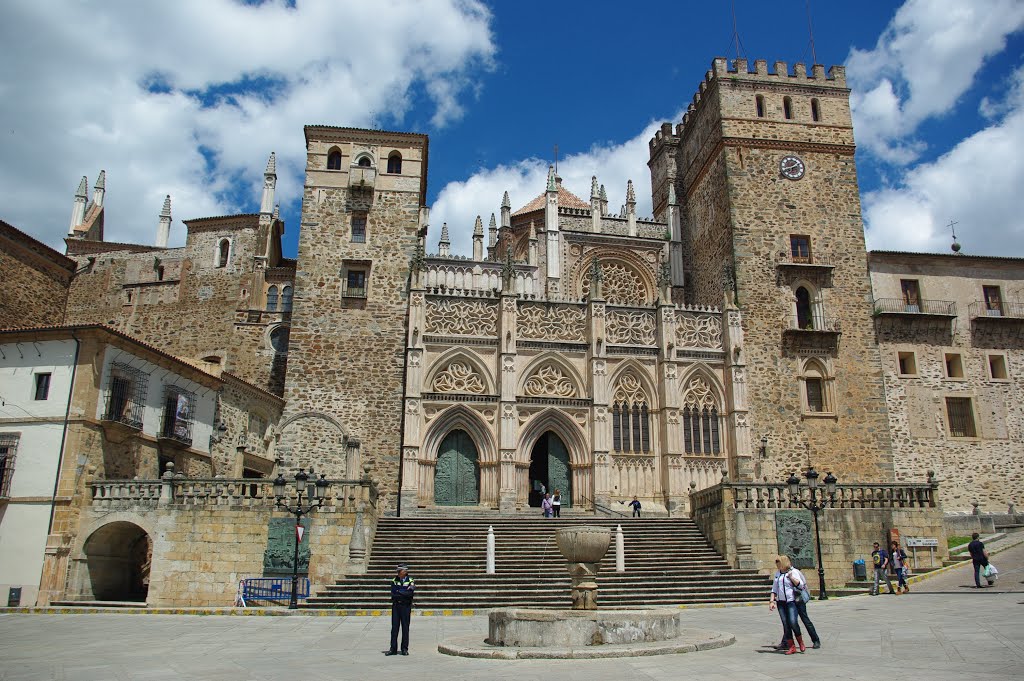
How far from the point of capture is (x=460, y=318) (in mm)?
31719

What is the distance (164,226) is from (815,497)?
43.3 m

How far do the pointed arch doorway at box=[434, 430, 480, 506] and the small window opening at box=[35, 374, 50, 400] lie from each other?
13.3 meters

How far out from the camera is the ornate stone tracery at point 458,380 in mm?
30938

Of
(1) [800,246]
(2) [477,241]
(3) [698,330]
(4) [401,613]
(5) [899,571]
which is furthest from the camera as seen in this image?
(2) [477,241]

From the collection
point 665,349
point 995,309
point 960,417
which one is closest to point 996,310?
point 995,309

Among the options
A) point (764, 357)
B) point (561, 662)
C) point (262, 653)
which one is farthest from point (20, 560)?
point (764, 357)

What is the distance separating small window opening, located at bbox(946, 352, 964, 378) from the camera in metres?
34.7

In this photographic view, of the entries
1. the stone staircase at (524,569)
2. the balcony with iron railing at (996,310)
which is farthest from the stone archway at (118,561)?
the balcony with iron railing at (996,310)

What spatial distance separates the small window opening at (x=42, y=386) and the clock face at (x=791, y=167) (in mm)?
30398

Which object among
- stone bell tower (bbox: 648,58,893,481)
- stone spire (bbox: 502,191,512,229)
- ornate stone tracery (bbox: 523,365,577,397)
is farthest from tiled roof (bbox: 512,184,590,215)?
ornate stone tracery (bbox: 523,365,577,397)

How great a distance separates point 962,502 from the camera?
32.7m

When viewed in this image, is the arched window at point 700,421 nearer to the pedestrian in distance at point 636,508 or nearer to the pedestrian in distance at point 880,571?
the pedestrian in distance at point 636,508

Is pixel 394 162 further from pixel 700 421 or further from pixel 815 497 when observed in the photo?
pixel 815 497

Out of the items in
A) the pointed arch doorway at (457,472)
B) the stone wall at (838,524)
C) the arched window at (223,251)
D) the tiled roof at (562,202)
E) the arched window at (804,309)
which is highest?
the tiled roof at (562,202)
